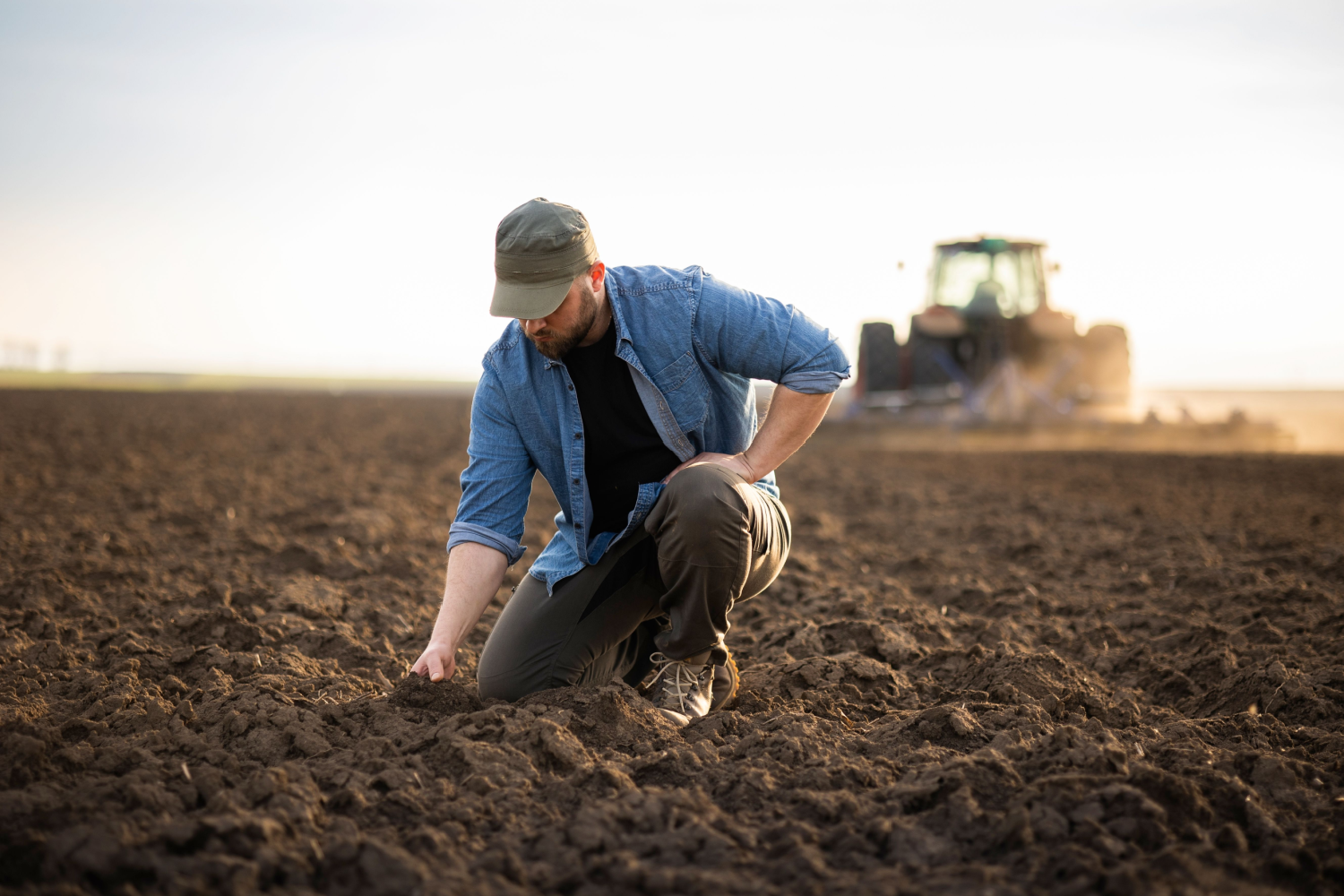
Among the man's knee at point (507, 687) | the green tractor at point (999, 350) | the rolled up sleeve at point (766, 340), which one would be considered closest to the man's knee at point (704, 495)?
the rolled up sleeve at point (766, 340)

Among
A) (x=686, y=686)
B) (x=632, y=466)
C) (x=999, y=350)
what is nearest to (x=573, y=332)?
(x=632, y=466)

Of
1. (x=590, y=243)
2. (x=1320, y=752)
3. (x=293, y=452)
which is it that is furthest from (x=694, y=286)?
(x=293, y=452)

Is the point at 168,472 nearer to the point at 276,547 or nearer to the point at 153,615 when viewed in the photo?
the point at 276,547

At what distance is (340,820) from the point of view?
7.00 feet

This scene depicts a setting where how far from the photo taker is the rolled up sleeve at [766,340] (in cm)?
284

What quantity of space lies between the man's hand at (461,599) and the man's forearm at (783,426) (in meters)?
0.74

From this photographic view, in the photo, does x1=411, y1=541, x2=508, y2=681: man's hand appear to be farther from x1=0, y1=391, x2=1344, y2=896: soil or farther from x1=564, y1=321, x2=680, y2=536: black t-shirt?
x1=564, y1=321, x2=680, y2=536: black t-shirt

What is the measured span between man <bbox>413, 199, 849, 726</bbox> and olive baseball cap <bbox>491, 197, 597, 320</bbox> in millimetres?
17

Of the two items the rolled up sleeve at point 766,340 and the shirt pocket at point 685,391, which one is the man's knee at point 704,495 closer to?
the shirt pocket at point 685,391

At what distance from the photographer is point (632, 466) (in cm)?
A: 296

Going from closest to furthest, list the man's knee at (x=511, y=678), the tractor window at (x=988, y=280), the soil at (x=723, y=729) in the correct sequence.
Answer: the soil at (x=723, y=729) < the man's knee at (x=511, y=678) < the tractor window at (x=988, y=280)

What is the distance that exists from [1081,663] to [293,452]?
861cm

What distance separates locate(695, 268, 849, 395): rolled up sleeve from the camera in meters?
2.84

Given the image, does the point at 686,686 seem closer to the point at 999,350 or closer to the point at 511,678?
the point at 511,678
